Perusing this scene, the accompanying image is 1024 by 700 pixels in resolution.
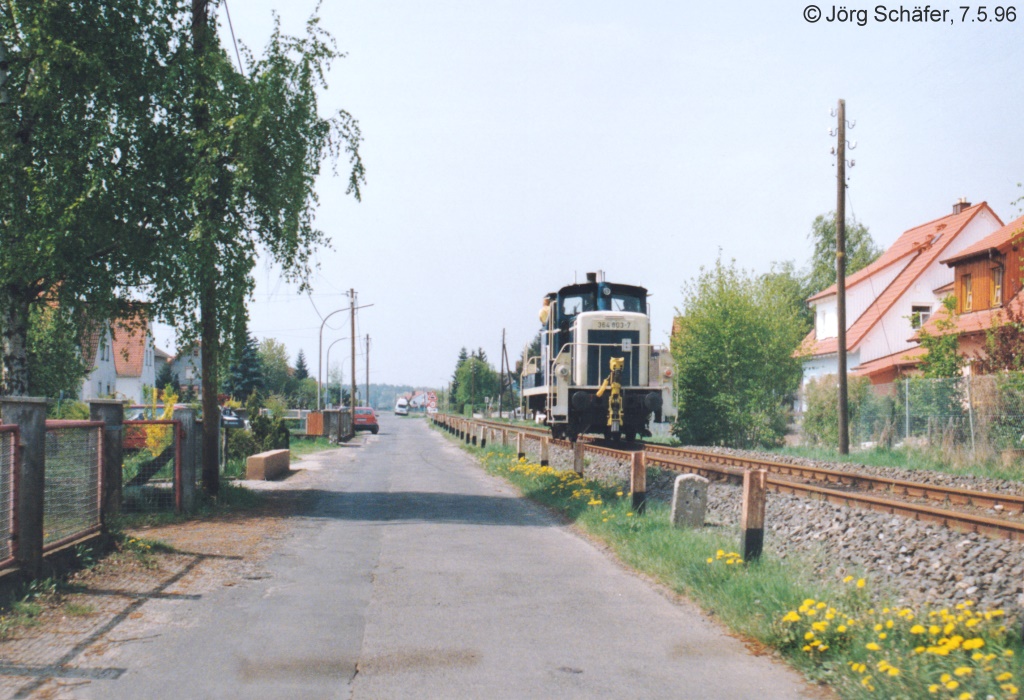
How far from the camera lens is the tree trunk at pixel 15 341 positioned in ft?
44.4

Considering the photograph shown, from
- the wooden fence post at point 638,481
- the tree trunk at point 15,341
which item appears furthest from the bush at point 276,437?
the wooden fence post at point 638,481

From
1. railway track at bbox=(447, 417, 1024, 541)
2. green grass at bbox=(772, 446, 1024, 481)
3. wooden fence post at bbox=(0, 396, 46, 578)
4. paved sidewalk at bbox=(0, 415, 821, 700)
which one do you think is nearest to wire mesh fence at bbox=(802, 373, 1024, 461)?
green grass at bbox=(772, 446, 1024, 481)

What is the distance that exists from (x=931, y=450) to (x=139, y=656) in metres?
20.9

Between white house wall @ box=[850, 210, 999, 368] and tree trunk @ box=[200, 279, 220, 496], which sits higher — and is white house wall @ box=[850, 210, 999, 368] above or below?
above

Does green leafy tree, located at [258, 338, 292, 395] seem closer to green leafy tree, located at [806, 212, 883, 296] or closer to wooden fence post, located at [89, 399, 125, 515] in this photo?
green leafy tree, located at [806, 212, 883, 296]

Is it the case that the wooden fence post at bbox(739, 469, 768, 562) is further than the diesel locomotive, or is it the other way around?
the diesel locomotive

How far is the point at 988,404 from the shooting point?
70.9ft

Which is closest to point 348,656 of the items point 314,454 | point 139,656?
point 139,656

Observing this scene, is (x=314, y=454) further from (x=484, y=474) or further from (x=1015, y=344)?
(x=1015, y=344)

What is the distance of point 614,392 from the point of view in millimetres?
20141

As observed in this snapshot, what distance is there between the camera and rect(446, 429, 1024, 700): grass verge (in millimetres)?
4945

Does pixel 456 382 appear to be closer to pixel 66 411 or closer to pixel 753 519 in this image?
pixel 66 411

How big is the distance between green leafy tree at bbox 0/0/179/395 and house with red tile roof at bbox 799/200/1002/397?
1382 inches

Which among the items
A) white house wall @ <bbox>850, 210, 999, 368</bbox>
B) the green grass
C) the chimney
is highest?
the chimney
